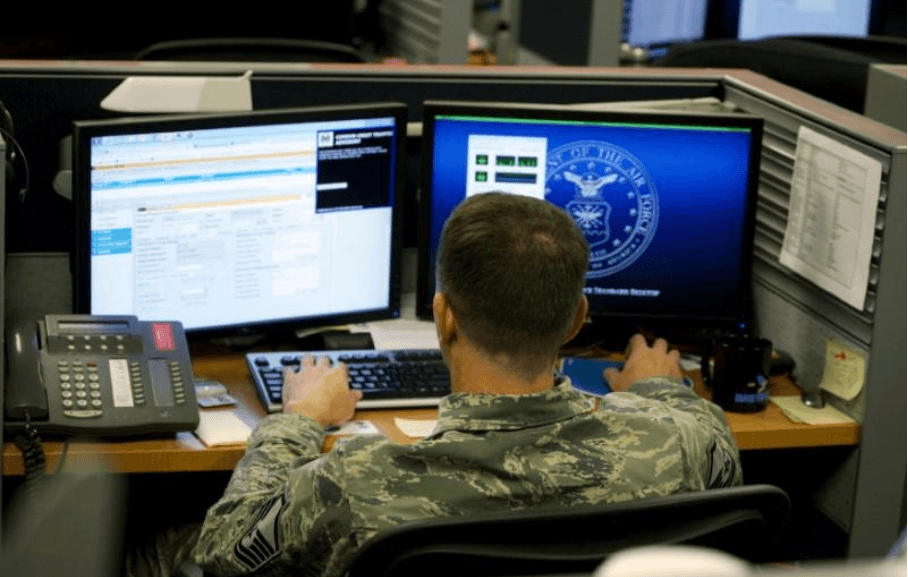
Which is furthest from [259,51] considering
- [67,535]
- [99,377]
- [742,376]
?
[67,535]

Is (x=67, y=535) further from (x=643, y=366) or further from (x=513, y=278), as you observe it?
(x=643, y=366)

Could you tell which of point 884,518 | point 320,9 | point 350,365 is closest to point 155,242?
point 350,365

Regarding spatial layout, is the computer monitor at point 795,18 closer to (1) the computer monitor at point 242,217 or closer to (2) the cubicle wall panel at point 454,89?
(2) the cubicle wall panel at point 454,89

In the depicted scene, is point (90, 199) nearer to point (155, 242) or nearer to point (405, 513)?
point (155, 242)

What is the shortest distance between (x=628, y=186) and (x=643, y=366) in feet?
1.06

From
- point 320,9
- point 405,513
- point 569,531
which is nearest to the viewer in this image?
point 569,531

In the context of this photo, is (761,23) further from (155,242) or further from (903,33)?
(155,242)

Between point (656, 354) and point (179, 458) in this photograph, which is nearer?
point (179, 458)

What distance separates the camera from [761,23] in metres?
4.75

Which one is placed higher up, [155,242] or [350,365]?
[155,242]

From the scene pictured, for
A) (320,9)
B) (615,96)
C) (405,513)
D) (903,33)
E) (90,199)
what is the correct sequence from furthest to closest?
(903,33)
(320,9)
(615,96)
(90,199)
(405,513)

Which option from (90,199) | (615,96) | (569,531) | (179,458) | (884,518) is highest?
(615,96)

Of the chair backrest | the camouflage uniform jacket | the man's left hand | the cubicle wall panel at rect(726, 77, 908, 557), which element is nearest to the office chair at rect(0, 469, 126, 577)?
the chair backrest

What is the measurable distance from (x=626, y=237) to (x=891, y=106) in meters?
0.50
